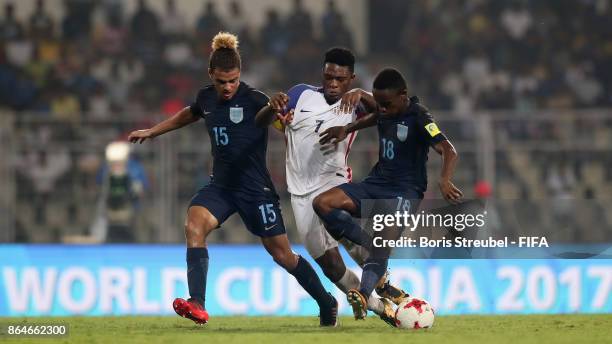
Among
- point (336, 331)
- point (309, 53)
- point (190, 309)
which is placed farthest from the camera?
point (309, 53)

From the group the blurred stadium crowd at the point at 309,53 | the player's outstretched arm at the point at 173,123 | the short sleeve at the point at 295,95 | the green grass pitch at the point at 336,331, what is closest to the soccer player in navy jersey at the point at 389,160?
the short sleeve at the point at 295,95

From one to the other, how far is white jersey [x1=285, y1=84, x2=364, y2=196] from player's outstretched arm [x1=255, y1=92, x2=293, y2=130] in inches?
10.5

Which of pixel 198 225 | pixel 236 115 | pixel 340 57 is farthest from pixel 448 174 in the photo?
pixel 198 225

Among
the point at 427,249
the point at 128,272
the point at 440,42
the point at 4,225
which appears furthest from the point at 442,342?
the point at 440,42

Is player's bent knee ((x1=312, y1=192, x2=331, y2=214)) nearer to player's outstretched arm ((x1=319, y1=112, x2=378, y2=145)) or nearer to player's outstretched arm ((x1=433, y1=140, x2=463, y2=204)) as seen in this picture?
player's outstretched arm ((x1=319, y1=112, x2=378, y2=145))

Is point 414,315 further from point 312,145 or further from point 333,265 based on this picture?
point 312,145

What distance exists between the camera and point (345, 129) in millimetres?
9688

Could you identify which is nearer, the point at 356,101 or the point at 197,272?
the point at 197,272

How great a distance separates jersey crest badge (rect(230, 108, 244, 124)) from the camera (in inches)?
377

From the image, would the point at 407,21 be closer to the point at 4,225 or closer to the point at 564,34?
the point at 564,34

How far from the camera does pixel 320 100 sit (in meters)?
10.1

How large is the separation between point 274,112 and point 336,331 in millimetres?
1725

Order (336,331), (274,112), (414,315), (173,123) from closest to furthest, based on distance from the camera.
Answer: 1. (336,331)
2. (414,315)
3. (274,112)
4. (173,123)

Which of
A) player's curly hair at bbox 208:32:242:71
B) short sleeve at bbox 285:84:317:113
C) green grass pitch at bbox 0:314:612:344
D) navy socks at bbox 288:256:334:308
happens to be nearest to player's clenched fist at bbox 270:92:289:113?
player's curly hair at bbox 208:32:242:71
